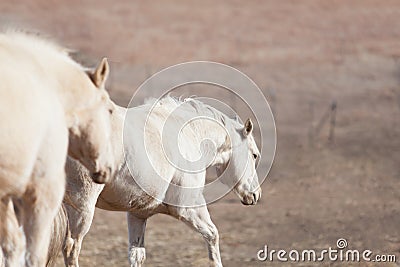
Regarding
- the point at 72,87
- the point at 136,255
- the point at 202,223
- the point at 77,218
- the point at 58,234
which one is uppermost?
the point at 72,87

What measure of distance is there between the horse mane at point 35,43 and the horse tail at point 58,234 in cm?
177

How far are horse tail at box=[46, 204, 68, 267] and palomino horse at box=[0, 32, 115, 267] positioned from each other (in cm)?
134

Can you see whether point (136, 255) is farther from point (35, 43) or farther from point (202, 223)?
point (35, 43)

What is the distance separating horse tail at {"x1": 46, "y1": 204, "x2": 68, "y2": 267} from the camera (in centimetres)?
723

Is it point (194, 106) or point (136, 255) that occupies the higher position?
point (194, 106)

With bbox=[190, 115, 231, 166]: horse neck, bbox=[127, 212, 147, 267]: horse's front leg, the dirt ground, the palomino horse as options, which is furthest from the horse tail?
the dirt ground

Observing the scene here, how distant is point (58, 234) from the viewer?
728cm

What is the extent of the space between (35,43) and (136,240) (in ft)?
9.86

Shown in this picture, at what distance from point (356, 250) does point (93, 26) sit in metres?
32.8

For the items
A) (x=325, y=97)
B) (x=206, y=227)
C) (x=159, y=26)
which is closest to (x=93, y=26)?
Result: (x=159, y=26)

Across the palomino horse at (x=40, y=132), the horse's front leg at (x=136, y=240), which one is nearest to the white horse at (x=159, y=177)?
the horse's front leg at (x=136, y=240)

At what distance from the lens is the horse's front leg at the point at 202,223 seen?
26.0 ft

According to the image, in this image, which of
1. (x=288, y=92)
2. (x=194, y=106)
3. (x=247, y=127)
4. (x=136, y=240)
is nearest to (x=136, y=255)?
(x=136, y=240)

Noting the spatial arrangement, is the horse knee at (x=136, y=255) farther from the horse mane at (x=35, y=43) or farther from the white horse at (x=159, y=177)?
the horse mane at (x=35, y=43)
